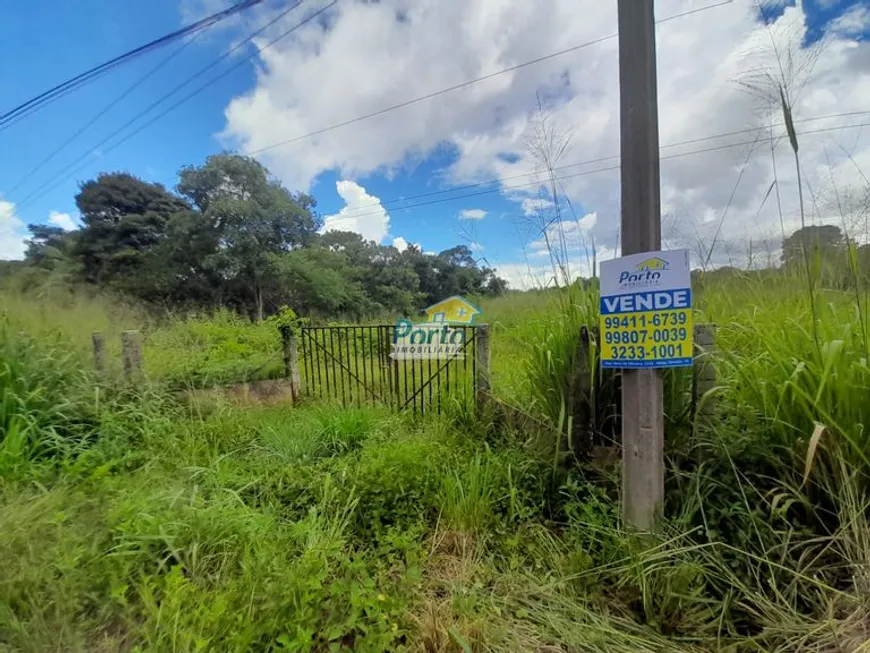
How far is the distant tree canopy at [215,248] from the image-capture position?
14695mm

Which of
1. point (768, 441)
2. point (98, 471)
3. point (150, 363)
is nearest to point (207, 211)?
point (150, 363)

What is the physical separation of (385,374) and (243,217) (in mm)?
14031

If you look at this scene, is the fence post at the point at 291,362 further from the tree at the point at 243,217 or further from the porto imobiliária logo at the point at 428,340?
the tree at the point at 243,217

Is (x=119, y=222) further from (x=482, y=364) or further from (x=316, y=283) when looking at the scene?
(x=482, y=364)

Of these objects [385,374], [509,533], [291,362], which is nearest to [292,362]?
[291,362]

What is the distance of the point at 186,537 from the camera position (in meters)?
1.36

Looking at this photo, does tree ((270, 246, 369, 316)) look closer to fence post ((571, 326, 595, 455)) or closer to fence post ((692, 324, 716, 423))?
fence post ((571, 326, 595, 455))

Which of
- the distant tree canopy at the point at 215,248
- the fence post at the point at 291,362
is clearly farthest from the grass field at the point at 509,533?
the distant tree canopy at the point at 215,248

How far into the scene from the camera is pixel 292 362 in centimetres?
403

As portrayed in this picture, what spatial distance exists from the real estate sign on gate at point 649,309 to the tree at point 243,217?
15633 mm

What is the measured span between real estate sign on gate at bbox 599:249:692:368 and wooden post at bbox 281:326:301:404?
11.8 feet

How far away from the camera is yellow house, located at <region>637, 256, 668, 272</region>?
118 centimetres

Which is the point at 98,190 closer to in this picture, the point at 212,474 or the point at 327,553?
the point at 212,474

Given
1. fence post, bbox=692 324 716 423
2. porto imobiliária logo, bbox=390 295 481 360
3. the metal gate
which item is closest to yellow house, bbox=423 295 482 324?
porto imobiliária logo, bbox=390 295 481 360
